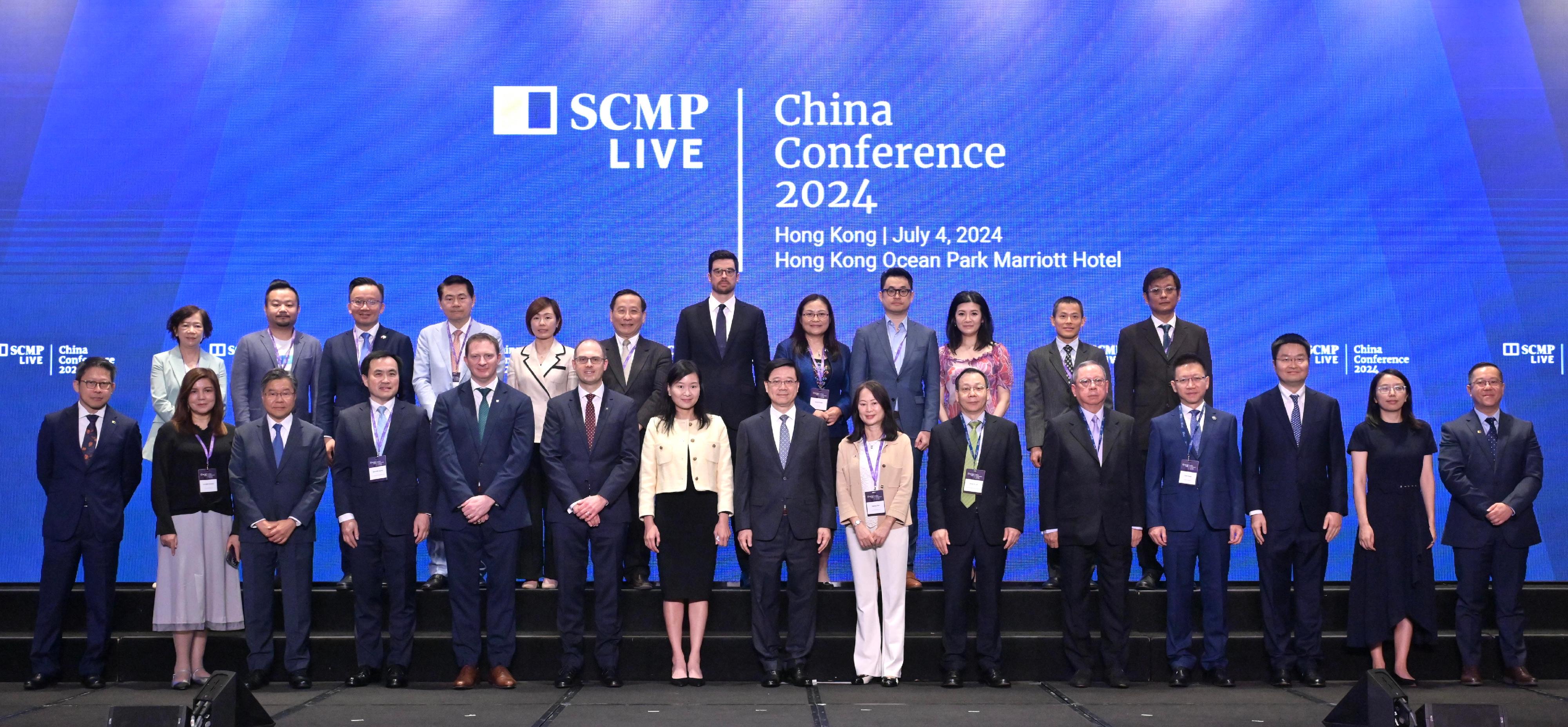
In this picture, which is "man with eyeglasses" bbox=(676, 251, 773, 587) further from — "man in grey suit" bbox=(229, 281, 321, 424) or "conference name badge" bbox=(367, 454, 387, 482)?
"man in grey suit" bbox=(229, 281, 321, 424)

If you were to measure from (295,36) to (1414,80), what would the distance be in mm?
5996

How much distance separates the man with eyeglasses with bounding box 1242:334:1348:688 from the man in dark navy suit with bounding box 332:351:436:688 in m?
3.55

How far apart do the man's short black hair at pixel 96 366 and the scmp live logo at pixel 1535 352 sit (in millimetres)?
6844

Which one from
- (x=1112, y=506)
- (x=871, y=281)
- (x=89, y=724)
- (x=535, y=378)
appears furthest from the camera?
(x=871, y=281)

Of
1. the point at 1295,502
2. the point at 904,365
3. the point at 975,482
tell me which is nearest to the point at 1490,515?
the point at 1295,502

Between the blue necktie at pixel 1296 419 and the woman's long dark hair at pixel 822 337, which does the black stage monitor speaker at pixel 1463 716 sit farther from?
the woman's long dark hair at pixel 822 337

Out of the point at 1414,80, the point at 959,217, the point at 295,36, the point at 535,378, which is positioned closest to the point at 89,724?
the point at 535,378

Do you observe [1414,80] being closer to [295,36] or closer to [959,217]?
[959,217]

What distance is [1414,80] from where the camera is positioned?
20.8 ft

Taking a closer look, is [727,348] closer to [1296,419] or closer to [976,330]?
[976,330]

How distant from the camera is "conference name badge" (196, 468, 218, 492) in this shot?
4.93m

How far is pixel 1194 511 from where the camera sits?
5.02 meters

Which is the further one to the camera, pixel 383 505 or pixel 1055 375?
pixel 1055 375

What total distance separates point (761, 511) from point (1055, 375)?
1.53 m
